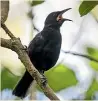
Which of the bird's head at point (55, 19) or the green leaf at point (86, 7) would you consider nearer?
the green leaf at point (86, 7)

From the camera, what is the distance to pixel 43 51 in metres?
0.85

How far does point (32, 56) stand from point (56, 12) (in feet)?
0.51

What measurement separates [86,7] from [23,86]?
35cm

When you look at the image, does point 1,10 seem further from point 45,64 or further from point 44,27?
point 44,27

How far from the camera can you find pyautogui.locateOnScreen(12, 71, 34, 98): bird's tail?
31.3 inches

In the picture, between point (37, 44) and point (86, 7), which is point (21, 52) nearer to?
point (86, 7)

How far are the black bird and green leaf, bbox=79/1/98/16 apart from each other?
0.76 feet

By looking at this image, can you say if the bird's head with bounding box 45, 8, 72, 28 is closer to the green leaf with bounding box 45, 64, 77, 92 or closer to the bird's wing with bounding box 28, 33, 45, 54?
the bird's wing with bounding box 28, 33, 45, 54

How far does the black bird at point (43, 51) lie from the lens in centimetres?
80

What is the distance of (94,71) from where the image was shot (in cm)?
78

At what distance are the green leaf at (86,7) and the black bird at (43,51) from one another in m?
0.23

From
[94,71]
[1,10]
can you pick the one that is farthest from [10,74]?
[1,10]

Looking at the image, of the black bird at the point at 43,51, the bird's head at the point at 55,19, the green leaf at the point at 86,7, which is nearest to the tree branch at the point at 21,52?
the green leaf at the point at 86,7

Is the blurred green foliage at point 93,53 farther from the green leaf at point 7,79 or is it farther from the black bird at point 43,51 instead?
the green leaf at point 7,79
